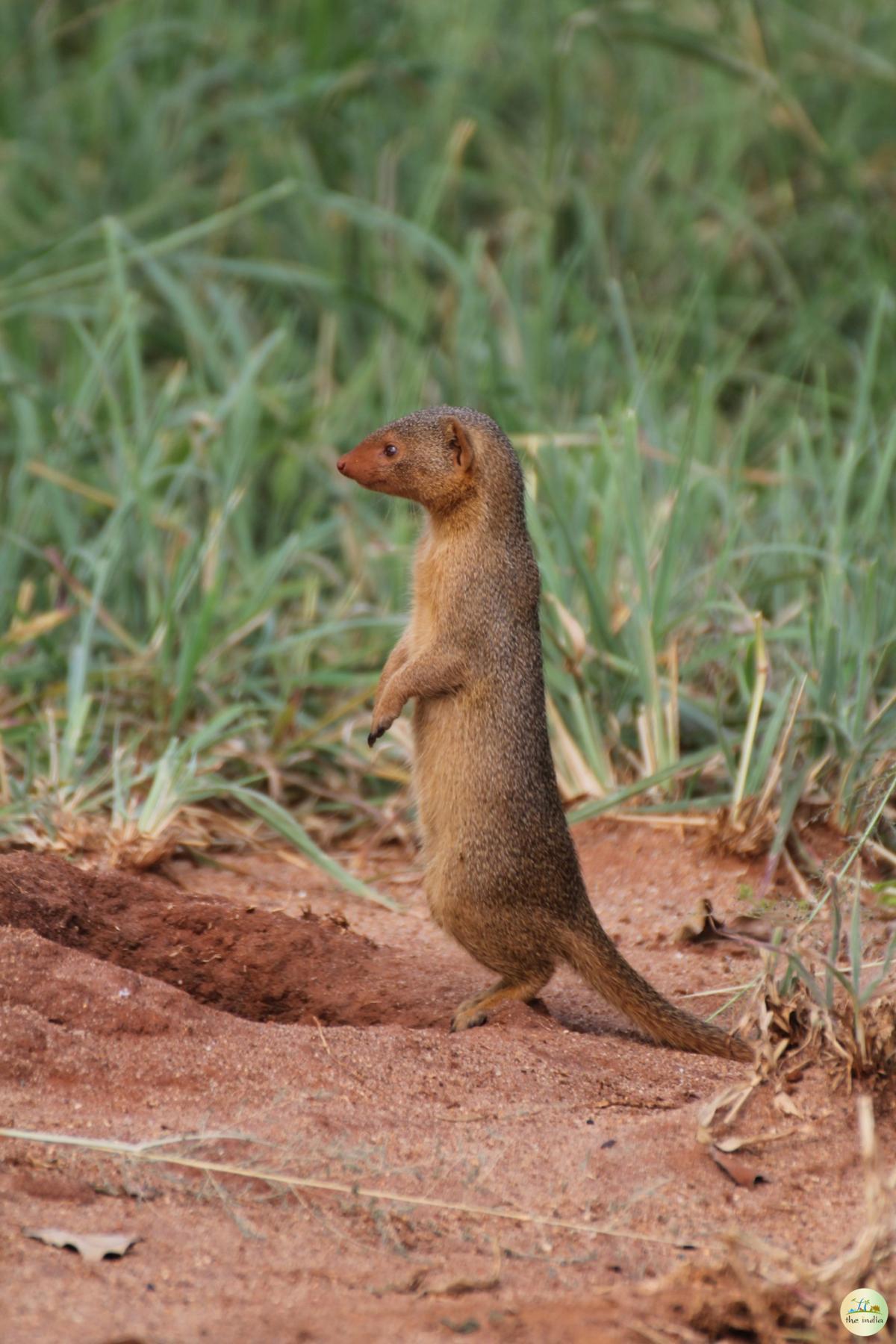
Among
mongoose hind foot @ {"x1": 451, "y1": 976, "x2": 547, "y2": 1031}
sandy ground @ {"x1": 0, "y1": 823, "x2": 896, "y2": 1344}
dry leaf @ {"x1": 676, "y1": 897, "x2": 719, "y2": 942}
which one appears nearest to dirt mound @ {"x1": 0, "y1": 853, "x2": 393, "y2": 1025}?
sandy ground @ {"x1": 0, "y1": 823, "x2": 896, "y2": 1344}

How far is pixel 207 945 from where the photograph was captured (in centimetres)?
313

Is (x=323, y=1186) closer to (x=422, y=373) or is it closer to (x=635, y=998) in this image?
(x=635, y=998)

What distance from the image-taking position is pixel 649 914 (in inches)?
150

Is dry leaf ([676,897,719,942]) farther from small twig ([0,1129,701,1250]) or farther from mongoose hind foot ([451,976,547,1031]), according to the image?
small twig ([0,1129,701,1250])

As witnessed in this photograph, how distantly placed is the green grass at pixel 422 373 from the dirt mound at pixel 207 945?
0.64 meters

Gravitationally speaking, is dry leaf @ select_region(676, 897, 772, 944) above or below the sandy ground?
below

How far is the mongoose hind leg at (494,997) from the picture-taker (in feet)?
9.89

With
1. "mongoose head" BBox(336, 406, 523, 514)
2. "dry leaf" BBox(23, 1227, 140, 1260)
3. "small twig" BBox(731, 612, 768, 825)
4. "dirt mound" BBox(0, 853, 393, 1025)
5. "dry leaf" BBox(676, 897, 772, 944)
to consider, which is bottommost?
"dry leaf" BBox(676, 897, 772, 944)

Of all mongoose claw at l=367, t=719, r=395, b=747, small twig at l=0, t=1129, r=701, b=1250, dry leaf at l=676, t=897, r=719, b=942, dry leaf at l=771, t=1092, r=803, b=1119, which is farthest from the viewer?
dry leaf at l=676, t=897, r=719, b=942

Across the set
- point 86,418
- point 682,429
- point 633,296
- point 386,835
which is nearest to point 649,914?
point 386,835

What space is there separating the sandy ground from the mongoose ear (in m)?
0.98

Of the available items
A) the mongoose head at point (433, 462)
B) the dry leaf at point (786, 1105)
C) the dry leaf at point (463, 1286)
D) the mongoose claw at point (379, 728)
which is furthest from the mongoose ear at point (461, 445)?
the dry leaf at point (463, 1286)

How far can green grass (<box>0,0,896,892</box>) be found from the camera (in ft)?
13.8

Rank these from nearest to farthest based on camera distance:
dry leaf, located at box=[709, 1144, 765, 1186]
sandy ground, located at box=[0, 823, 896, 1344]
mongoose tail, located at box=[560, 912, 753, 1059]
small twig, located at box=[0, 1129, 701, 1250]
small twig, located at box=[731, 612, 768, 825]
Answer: sandy ground, located at box=[0, 823, 896, 1344] < small twig, located at box=[0, 1129, 701, 1250] < dry leaf, located at box=[709, 1144, 765, 1186] < mongoose tail, located at box=[560, 912, 753, 1059] < small twig, located at box=[731, 612, 768, 825]
